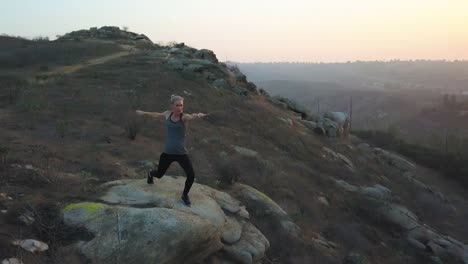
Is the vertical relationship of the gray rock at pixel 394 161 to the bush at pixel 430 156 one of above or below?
above

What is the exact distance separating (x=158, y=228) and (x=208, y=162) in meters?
8.64

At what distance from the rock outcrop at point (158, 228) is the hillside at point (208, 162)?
35 centimetres

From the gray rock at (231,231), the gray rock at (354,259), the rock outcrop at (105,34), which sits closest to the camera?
→ the gray rock at (231,231)

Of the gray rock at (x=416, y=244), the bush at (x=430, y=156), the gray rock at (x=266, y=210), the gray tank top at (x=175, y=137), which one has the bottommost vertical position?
the bush at (x=430, y=156)

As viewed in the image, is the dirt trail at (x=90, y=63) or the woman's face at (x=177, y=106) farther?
the dirt trail at (x=90, y=63)

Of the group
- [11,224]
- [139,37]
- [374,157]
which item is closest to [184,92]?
[374,157]

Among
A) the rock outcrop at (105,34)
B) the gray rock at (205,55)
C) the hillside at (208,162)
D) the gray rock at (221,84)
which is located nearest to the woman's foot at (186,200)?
the hillside at (208,162)

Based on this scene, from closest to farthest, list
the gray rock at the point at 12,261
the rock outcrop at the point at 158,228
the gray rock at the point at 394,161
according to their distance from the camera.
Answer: the gray rock at the point at 12,261 < the rock outcrop at the point at 158,228 < the gray rock at the point at 394,161

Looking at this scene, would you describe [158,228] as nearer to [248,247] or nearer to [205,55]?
[248,247]

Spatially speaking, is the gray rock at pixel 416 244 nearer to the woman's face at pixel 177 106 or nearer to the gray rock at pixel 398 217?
the gray rock at pixel 398 217

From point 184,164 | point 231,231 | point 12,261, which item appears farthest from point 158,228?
point 12,261

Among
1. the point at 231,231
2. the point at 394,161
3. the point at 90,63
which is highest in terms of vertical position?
the point at 90,63

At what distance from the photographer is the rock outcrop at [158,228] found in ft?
26.3

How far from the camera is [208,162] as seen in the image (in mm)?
16969
